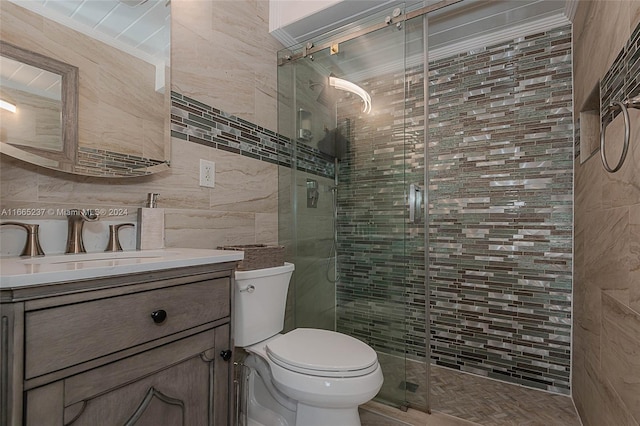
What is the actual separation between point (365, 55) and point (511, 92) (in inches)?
43.9

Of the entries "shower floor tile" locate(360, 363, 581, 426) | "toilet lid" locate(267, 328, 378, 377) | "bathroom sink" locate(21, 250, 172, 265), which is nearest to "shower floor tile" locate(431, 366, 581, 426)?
"shower floor tile" locate(360, 363, 581, 426)

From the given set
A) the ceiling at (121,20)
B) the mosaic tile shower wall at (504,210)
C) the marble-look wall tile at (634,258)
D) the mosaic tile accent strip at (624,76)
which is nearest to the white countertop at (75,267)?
the ceiling at (121,20)

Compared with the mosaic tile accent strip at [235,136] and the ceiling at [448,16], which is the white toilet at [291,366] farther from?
the ceiling at [448,16]

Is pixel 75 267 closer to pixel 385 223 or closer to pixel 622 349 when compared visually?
pixel 385 223

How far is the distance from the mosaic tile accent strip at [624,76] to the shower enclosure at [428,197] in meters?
0.81

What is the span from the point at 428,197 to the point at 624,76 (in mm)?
1109

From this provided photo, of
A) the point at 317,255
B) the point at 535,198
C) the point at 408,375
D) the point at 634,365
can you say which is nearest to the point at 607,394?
the point at 634,365

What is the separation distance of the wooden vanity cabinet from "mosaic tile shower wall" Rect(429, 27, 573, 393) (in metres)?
1.92

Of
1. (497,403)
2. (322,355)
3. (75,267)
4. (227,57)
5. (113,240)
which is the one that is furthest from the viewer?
(497,403)

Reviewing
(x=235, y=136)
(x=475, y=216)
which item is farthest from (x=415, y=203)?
(x=235, y=136)

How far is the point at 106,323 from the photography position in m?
0.76

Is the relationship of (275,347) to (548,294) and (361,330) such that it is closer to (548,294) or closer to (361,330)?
(361,330)

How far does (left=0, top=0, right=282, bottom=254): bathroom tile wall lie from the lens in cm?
110

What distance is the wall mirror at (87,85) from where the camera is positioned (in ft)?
3.27
